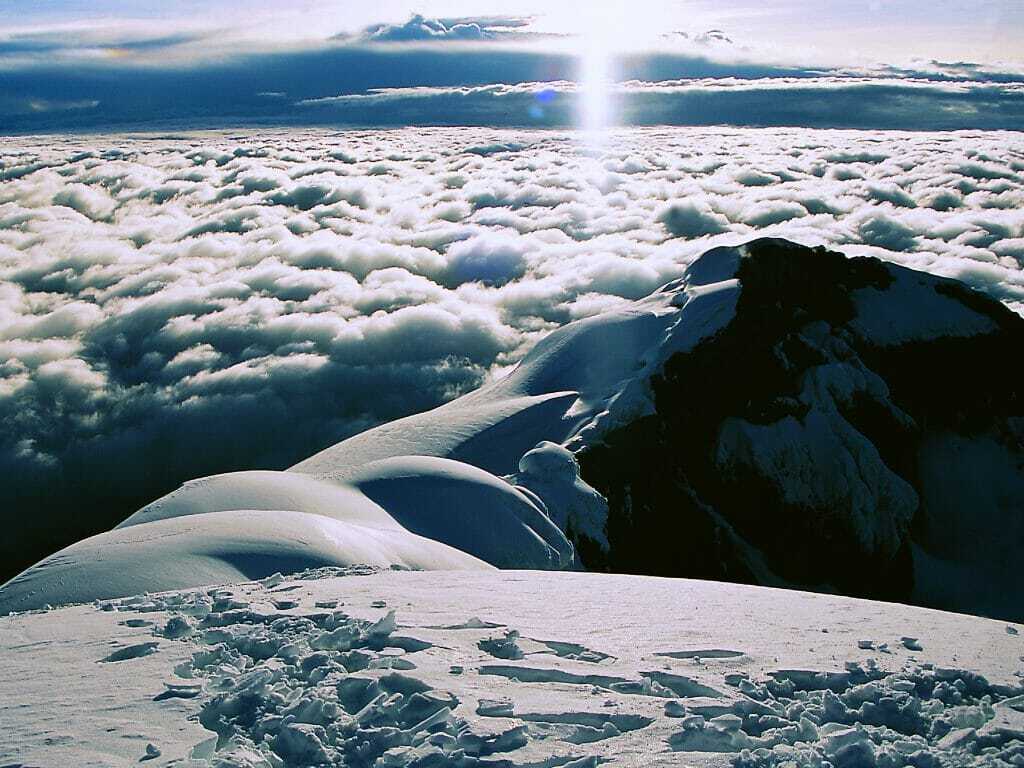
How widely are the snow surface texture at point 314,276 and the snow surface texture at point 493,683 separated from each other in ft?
179

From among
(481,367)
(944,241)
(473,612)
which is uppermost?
(473,612)

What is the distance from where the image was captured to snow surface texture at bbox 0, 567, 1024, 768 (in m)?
5.01

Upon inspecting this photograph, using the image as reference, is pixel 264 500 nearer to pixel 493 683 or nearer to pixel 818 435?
pixel 493 683

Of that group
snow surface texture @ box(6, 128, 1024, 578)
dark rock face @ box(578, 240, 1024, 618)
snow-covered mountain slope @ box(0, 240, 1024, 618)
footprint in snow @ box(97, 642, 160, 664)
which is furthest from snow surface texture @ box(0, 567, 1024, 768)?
snow surface texture @ box(6, 128, 1024, 578)

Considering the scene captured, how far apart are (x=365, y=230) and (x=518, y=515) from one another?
121390 millimetres

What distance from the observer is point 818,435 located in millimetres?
25156

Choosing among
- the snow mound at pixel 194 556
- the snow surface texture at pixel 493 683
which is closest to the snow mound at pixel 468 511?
the snow mound at pixel 194 556

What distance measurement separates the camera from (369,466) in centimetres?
1873

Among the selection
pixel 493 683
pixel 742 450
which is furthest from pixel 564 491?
pixel 493 683

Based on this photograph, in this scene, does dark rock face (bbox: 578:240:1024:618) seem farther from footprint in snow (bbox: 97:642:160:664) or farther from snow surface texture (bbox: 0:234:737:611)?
footprint in snow (bbox: 97:642:160:664)

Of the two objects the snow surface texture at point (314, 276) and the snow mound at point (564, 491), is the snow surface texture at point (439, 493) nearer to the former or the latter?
the snow mound at point (564, 491)

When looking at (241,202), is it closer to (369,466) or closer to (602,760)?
(369,466)

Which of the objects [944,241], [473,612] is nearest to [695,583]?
[473,612]

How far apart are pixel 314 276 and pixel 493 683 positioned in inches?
4145
